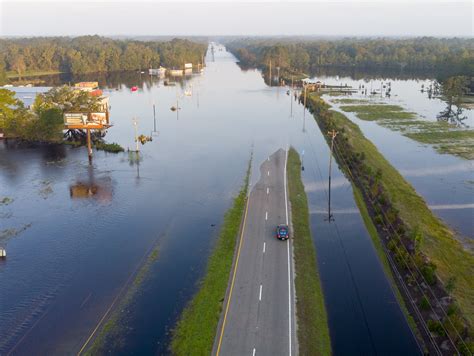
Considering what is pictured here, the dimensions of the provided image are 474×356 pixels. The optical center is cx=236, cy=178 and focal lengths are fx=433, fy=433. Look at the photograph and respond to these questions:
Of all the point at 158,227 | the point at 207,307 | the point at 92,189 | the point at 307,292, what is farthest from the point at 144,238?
the point at 307,292

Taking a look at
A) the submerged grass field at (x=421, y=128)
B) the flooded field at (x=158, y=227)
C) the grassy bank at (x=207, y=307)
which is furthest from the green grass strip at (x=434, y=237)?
the submerged grass field at (x=421, y=128)

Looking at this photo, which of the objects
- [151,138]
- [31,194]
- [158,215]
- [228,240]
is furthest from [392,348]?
[151,138]

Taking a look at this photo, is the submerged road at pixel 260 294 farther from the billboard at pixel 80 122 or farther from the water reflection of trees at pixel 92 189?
the billboard at pixel 80 122

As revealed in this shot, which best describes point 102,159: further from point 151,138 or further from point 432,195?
point 432,195

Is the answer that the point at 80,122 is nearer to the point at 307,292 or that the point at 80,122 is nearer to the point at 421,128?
the point at 307,292

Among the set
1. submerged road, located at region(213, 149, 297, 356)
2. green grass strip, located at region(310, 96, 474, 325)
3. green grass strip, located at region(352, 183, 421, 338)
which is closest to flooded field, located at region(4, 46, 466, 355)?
green grass strip, located at region(352, 183, 421, 338)
